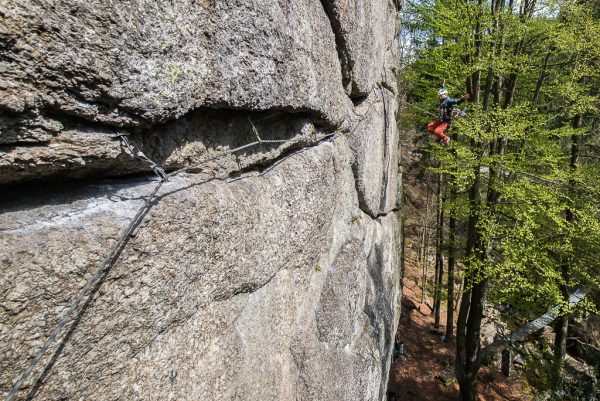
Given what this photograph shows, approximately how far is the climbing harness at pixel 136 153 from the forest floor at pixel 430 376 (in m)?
12.9

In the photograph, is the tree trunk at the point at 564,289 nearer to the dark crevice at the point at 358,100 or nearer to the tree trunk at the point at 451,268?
the tree trunk at the point at 451,268

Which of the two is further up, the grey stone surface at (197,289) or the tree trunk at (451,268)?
the grey stone surface at (197,289)

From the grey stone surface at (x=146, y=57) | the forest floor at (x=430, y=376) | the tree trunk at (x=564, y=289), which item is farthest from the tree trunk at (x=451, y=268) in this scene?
the grey stone surface at (x=146, y=57)

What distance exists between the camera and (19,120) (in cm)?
169

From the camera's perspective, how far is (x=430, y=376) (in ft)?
45.5

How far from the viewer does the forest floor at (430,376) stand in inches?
504

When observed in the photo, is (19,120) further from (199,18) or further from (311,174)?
(311,174)

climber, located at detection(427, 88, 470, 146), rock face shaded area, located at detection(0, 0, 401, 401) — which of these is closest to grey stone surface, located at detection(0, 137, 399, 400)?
rock face shaded area, located at detection(0, 0, 401, 401)

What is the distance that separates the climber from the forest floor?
358 inches

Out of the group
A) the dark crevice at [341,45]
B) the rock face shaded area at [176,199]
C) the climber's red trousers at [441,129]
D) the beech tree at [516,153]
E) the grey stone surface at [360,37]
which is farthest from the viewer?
the climber's red trousers at [441,129]

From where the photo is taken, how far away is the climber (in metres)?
9.42

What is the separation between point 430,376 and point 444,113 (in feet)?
33.9

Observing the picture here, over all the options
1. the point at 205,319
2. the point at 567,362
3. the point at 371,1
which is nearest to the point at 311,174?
the point at 205,319

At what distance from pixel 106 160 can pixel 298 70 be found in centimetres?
213
